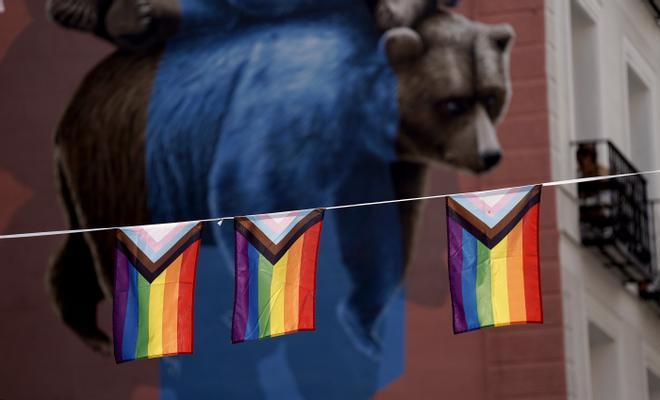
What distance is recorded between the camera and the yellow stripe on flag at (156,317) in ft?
77.1

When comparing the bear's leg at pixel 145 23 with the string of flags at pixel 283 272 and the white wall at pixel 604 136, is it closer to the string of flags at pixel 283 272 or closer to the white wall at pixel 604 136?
the white wall at pixel 604 136

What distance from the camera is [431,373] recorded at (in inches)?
1107

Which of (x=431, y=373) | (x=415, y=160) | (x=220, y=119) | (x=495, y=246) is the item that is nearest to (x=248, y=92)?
(x=220, y=119)

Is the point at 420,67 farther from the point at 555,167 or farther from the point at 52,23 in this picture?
the point at 52,23

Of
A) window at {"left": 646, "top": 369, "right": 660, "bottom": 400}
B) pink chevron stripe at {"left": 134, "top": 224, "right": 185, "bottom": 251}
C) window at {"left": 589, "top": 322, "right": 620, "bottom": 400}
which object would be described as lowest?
window at {"left": 646, "top": 369, "right": 660, "bottom": 400}

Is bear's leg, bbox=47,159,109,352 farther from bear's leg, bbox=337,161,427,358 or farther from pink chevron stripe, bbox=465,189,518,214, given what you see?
pink chevron stripe, bbox=465,189,518,214

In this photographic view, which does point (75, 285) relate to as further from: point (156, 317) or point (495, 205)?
point (495, 205)

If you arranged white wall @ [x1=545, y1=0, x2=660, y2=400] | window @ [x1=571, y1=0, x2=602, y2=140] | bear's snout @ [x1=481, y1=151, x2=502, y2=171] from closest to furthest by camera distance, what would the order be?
bear's snout @ [x1=481, y1=151, x2=502, y2=171] → white wall @ [x1=545, y1=0, x2=660, y2=400] → window @ [x1=571, y1=0, x2=602, y2=140]

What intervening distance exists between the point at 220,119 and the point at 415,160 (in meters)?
2.58

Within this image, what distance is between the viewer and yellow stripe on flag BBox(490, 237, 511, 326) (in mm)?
23234

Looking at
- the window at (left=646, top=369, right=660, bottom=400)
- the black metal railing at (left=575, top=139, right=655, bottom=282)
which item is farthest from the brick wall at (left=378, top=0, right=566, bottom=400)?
the window at (left=646, top=369, right=660, bottom=400)

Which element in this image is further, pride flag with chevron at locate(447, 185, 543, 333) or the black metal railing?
the black metal railing

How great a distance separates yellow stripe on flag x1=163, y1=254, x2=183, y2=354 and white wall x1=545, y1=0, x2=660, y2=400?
646cm

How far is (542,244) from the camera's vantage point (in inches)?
1121
